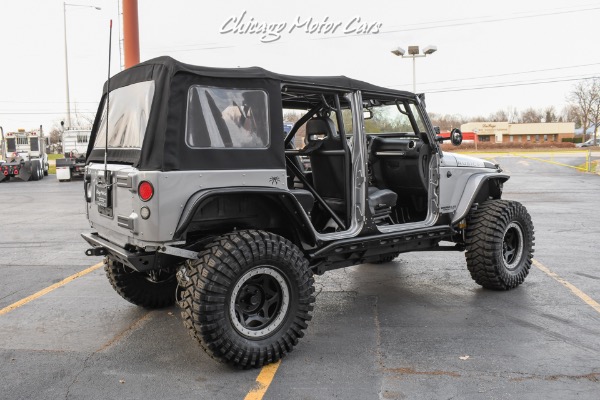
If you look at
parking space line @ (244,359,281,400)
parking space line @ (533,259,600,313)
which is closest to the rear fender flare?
parking space line @ (244,359,281,400)

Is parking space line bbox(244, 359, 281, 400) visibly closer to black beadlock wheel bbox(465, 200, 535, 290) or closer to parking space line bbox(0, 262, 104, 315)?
black beadlock wheel bbox(465, 200, 535, 290)

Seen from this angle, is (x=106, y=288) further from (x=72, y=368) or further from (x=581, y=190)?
(x=581, y=190)

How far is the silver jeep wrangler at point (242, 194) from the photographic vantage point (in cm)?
380

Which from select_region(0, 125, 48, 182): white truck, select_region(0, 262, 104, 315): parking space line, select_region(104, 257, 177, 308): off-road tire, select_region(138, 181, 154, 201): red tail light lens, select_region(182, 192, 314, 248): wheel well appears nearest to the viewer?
select_region(138, 181, 154, 201): red tail light lens

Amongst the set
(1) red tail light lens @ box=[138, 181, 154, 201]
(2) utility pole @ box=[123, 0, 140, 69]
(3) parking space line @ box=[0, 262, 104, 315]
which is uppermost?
(2) utility pole @ box=[123, 0, 140, 69]

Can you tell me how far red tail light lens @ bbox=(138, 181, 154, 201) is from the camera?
3.70 m

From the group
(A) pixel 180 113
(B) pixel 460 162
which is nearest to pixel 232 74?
(A) pixel 180 113

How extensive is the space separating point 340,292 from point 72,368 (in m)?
2.89

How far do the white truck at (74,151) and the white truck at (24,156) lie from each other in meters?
1.52

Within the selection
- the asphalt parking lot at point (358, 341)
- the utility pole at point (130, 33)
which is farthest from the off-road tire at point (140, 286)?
the utility pole at point (130, 33)

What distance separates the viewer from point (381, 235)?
16.1 feet

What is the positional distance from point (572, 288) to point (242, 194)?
157 inches

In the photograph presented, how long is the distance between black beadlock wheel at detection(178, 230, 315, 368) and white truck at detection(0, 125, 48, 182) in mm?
25897

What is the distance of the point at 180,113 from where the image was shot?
152 inches
